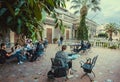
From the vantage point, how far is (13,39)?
1888cm

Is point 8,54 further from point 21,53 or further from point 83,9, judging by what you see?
point 83,9

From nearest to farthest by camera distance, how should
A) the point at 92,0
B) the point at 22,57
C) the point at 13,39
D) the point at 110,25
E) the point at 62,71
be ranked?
1. the point at 62,71
2. the point at 22,57
3. the point at 13,39
4. the point at 92,0
5. the point at 110,25

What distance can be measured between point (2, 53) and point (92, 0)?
71.9 ft

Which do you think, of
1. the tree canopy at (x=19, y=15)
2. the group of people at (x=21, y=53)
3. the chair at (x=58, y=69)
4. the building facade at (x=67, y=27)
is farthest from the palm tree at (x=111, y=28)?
the tree canopy at (x=19, y=15)

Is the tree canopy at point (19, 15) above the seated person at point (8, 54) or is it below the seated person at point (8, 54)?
above

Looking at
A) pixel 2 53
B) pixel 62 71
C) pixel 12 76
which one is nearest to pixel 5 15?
pixel 62 71

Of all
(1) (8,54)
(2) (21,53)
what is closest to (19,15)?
(1) (8,54)

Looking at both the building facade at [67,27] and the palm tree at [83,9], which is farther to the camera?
the palm tree at [83,9]

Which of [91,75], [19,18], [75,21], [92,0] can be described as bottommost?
[91,75]

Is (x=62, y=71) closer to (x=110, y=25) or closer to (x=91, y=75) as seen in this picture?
(x=91, y=75)

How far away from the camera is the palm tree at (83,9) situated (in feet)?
90.1

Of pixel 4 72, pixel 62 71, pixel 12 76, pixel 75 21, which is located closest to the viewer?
pixel 62 71

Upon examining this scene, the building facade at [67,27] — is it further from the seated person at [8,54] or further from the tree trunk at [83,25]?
the seated person at [8,54]

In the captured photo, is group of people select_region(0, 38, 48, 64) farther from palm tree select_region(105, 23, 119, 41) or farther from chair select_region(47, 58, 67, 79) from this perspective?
palm tree select_region(105, 23, 119, 41)
